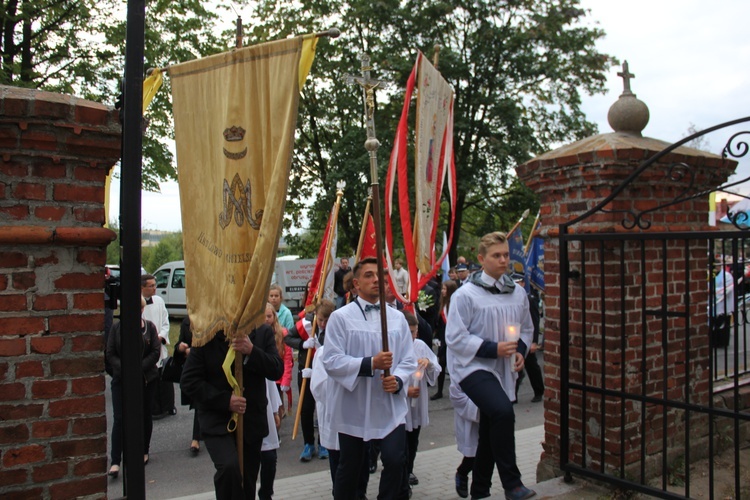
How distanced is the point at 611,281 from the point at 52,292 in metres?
3.42

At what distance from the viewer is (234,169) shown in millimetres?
3570

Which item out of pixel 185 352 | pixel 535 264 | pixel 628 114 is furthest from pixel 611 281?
pixel 535 264

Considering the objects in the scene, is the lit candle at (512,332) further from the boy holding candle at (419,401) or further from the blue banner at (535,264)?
the blue banner at (535,264)

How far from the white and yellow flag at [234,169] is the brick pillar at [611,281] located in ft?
7.24

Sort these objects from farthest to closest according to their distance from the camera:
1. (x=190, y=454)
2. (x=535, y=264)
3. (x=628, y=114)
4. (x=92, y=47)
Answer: (x=92, y=47)
(x=535, y=264)
(x=190, y=454)
(x=628, y=114)

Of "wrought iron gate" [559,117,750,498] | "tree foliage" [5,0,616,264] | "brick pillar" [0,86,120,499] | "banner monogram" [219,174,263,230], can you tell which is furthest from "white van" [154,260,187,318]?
"brick pillar" [0,86,120,499]

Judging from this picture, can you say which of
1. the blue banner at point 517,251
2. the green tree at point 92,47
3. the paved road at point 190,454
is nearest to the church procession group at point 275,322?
the paved road at point 190,454

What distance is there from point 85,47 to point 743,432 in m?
16.5

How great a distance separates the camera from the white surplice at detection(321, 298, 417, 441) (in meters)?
4.47

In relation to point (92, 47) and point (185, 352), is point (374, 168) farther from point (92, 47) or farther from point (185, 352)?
point (92, 47)

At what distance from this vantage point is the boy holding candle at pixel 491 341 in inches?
187

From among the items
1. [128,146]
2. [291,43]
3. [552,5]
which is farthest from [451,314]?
[552,5]

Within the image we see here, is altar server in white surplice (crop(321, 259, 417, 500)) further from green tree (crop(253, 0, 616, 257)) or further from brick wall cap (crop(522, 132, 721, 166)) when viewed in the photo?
green tree (crop(253, 0, 616, 257))

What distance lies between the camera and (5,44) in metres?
15.3
